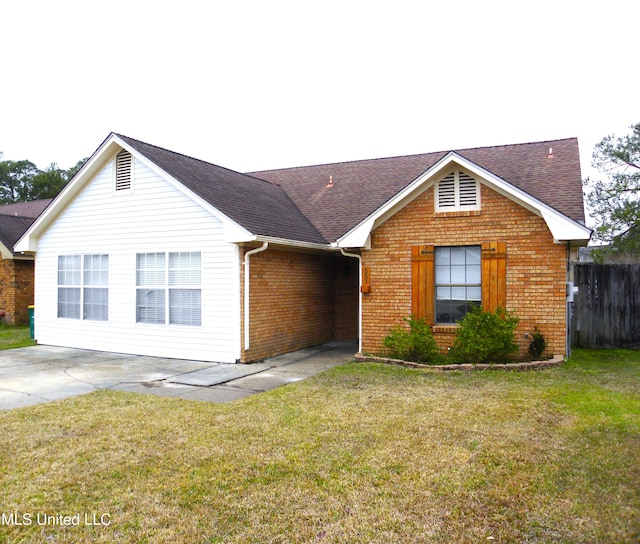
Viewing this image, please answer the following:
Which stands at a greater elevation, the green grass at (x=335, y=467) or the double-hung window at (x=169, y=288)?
the double-hung window at (x=169, y=288)

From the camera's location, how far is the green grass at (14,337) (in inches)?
578

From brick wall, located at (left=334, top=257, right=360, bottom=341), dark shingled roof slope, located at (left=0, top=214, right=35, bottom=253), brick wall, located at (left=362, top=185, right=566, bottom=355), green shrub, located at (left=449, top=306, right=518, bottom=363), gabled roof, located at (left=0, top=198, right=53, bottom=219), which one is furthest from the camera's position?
gabled roof, located at (left=0, top=198, right=53, bottom=219)

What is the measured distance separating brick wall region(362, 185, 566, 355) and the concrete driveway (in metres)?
1.57

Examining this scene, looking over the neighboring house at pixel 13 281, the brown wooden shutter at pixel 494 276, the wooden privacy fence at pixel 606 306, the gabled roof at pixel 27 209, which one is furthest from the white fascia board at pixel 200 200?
the gabled roof at pixel 27 209

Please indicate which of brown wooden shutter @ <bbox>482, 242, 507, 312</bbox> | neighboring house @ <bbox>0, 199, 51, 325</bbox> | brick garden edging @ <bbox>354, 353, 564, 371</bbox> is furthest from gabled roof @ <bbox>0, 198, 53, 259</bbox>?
brown wooden shutter @ <bbox>482, 242, 507, 312</bbox>

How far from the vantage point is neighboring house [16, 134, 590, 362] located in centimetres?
1066

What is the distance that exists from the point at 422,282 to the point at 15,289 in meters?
15.9

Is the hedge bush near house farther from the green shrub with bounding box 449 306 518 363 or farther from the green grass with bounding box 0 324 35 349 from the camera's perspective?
the green grass with bounding box 0 324 35 349

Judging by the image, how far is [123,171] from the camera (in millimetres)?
13141

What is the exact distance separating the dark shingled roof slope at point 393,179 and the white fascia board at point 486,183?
69cm

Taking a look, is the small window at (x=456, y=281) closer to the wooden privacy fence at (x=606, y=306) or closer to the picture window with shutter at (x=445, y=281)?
the picture window with shutter at (x=445, y=281)

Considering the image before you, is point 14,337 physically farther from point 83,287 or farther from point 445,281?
point 445,281

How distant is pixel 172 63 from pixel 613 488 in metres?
17.5

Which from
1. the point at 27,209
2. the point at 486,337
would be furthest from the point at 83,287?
the point at 27,209
